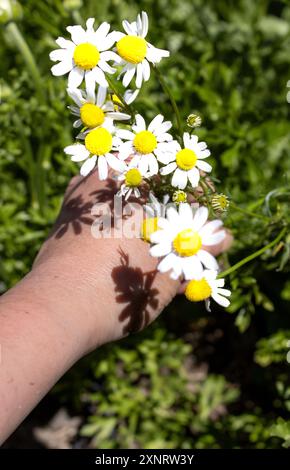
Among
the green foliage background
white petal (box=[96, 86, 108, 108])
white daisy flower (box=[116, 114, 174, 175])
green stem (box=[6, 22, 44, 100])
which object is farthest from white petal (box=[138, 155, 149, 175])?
green stem (box=[6, 22, 44, 100])

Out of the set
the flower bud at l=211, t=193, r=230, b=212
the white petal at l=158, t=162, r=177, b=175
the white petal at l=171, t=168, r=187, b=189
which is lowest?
A: the flower bud at l=211, t=193, r=230, b=212

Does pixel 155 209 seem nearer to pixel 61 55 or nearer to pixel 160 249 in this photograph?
pixel 160 249

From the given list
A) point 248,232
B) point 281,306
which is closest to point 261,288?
point 281,306

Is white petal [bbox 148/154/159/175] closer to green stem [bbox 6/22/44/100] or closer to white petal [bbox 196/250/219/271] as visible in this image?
white petal [bbox 196/250/219/271]

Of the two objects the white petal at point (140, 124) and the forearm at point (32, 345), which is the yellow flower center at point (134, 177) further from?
the forearm at point (32, 345)

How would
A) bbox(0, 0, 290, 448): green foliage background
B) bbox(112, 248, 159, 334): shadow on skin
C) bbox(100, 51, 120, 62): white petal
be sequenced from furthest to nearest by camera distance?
bbox(0, 0, 290, 448): green foliage background, bbox(112, 248, 159, 334): shadow on skin, bbox(100, 51, 120, 62): white petal

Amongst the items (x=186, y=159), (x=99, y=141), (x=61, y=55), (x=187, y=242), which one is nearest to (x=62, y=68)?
(x=61, y=55)
